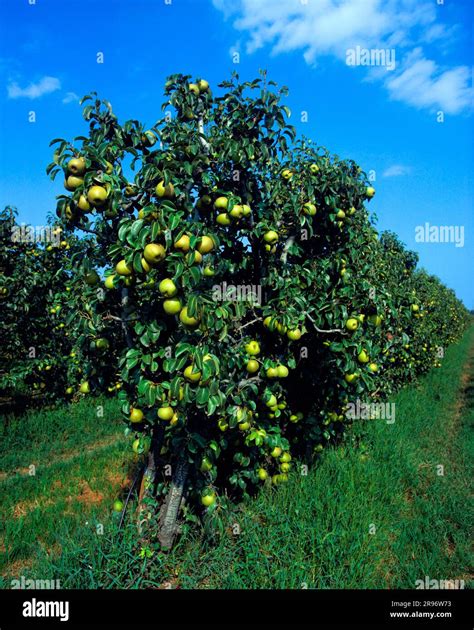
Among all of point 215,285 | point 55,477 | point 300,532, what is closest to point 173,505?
point 300,532

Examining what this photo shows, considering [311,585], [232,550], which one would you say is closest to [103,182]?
[232,550]

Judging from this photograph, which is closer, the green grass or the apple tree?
the apple tree

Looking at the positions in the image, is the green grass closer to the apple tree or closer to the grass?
the grass

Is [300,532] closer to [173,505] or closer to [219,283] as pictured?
[173,505]

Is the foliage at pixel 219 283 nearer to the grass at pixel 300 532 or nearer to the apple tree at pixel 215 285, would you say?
the apple tree at pixel 215 285

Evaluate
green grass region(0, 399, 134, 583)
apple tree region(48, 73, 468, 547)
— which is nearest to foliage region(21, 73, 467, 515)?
apple tree region(48, 73, 468, 547)

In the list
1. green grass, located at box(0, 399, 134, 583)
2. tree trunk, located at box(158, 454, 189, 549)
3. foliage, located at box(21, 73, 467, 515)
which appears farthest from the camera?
green grass, located at box(0, 399, 134, 583)

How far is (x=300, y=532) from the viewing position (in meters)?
3.27

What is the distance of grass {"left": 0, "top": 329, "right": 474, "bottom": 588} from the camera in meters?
2.90

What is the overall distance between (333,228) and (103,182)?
99.3 inches

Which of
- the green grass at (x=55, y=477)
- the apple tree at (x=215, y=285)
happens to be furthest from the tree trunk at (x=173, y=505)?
the green grass at (x=55, y=477)

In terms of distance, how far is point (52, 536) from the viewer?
11.8 ft
